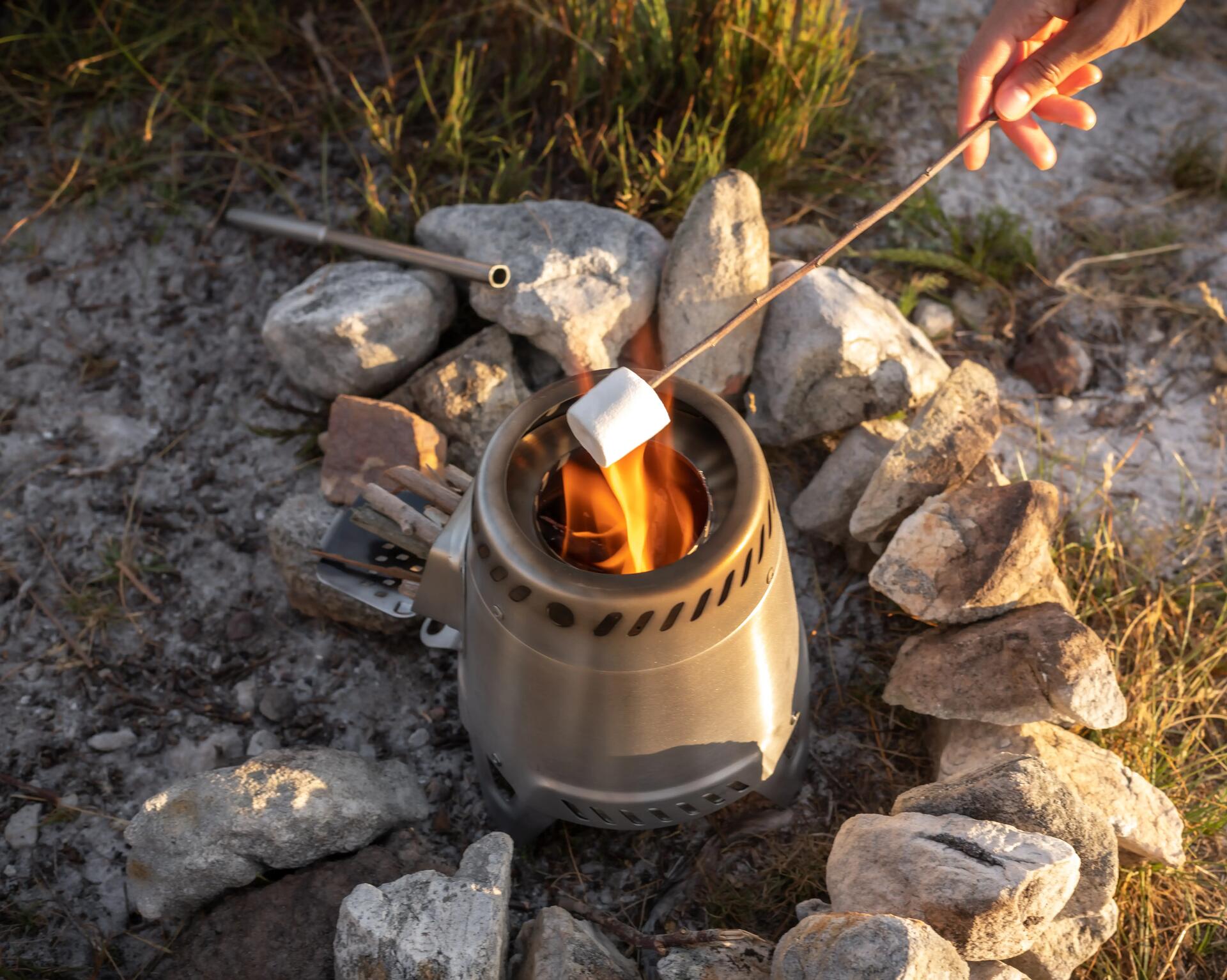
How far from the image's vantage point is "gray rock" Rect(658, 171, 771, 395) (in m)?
2.60

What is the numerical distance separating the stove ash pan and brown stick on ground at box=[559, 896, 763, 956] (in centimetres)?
18

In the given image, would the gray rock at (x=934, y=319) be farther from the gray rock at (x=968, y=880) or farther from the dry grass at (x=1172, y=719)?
the gray rock at (x=968, y=880)

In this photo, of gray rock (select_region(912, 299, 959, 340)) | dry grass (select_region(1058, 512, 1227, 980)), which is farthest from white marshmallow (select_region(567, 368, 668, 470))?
gray rock (select_region(912, 299, 959, 340))

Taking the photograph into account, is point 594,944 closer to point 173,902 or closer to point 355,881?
point 355,881

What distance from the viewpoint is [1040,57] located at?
1875 mm

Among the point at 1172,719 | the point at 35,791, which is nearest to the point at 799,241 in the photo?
the point at 1172,719

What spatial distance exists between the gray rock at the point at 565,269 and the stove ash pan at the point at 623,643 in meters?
0.84

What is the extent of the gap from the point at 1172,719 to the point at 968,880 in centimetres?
96

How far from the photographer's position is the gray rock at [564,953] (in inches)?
70.7

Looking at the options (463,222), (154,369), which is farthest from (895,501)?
(154,369)

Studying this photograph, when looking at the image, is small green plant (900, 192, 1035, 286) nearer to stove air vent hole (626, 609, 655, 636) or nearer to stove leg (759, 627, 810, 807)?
stove leg (759, 627, 810, 807)

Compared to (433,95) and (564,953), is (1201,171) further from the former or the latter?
(564,953)

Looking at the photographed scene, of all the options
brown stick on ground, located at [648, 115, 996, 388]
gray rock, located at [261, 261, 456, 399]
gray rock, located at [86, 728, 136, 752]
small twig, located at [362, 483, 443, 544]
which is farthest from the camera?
A: gray rock, located at [261, 261, 456, 399]

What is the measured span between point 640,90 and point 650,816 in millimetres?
2133
